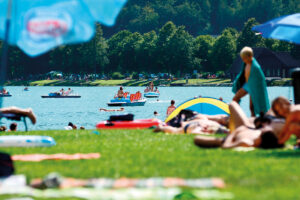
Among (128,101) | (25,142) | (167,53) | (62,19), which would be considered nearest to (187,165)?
(62,19)

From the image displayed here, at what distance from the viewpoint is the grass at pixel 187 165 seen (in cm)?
776

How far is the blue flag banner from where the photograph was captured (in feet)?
30.3

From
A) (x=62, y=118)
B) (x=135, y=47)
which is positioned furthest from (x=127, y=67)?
(x=62, y=118)

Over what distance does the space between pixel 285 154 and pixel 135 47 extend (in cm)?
18452

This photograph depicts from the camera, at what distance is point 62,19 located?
926cm

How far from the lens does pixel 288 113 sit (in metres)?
10.5

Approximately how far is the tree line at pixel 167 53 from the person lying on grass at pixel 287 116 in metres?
152

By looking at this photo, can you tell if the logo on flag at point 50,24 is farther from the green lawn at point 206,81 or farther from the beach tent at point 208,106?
the green lawn at point 206,81

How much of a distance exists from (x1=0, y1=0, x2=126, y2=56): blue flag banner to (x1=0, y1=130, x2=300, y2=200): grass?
2.00 meters

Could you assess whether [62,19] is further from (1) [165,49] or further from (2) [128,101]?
(1) [165,49]

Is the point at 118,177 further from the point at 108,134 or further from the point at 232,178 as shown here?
the point at 108,134

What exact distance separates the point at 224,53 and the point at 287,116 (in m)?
158

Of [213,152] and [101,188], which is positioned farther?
[213,152]

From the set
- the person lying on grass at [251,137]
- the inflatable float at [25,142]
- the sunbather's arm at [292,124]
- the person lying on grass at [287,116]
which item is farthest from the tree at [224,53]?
the sunbather's arm at [292,124]
